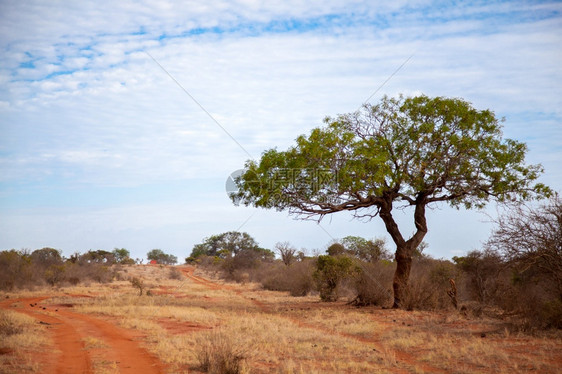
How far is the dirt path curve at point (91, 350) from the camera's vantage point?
811 centimetres

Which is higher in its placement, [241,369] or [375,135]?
[375,135]

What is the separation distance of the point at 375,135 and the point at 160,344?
11544 mm

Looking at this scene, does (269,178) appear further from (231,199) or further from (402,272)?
(402,272)

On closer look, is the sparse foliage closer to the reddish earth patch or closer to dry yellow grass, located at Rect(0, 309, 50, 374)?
the reddish earth patch

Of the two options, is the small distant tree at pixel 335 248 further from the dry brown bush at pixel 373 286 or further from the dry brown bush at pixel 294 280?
the dry brown bush at pixel 373 286

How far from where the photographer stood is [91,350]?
9.62 m

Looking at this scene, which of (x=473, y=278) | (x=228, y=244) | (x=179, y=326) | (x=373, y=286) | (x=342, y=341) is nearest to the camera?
(x=342, y=341)

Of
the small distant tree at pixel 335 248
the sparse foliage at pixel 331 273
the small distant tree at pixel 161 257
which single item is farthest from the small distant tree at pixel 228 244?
the sparse foliage at pixel 331 273

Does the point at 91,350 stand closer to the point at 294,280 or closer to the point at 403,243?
the point at 403,243

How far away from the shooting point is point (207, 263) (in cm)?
6125

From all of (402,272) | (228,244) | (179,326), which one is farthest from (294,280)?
(228,244)

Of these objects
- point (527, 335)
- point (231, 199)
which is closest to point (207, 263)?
point (231, 199)

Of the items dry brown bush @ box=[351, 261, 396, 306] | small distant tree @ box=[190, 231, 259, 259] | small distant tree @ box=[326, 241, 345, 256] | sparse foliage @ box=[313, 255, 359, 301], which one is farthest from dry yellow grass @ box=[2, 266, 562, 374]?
small distant tree @ box=[190, 231, 259, 259]

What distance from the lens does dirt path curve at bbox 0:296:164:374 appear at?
8109 mm
